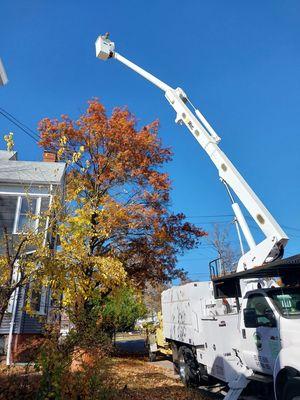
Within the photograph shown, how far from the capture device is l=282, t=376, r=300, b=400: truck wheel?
5164 millimetres

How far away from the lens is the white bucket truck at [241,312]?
5897 mm

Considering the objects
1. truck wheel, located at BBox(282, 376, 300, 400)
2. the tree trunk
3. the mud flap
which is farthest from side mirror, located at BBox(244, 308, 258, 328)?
the tree trunk

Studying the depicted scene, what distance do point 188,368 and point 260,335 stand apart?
437cm

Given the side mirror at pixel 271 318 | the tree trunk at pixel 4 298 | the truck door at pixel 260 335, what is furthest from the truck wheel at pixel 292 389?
the tree trunk at pixel 4 298

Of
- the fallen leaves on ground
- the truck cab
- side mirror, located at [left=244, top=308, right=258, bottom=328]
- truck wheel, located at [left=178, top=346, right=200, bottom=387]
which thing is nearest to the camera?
the truck cab

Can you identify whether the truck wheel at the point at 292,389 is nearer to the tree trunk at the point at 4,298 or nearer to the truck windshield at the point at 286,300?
the truck windshield at the point at 286,300

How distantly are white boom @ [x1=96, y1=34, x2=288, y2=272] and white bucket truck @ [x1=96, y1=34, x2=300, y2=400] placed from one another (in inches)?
0.9

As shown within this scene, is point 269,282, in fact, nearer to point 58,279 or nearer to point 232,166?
point 232,166

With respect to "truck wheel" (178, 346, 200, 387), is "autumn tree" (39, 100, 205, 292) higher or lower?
higher

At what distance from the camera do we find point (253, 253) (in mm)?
8766

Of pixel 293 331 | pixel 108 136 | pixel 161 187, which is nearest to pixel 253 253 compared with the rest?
pixel 293 331

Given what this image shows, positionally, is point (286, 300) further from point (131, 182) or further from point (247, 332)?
point (131, 182)

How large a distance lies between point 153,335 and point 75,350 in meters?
12.6

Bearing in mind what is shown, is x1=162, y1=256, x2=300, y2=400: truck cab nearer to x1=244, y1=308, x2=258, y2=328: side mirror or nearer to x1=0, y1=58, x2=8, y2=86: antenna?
x1=244, y1=308, x2=258, y2=328: side mirror
